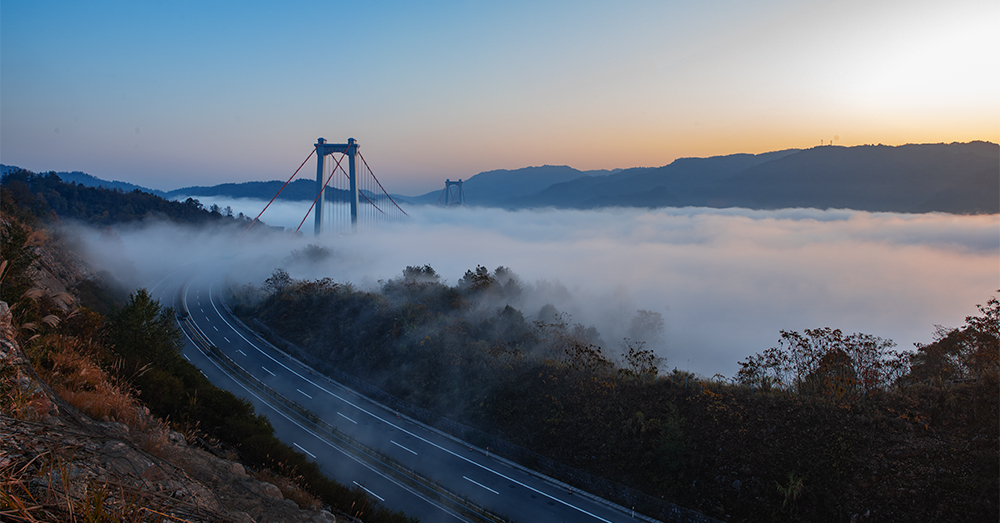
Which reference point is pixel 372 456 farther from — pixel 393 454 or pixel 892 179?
pixel 892 179

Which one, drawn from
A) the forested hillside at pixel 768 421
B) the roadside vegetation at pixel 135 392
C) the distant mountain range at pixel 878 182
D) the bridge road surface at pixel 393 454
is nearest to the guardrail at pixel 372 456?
the bridge road surface at pixel 393 454

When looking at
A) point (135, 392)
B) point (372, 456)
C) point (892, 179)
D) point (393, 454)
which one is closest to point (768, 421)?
point (393, 454)

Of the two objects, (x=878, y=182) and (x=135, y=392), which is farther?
(x=878, y=182)

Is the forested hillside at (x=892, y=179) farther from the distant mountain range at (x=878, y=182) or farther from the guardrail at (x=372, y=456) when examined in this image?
the guardrail at (x=372, y=456)

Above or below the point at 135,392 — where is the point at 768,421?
below

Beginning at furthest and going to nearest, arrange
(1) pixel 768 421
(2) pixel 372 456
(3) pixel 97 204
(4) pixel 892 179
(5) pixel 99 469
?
(4) pixel 892 179 < (3) pixel 97 204 < (2) pixel 372 456 < (1) pixel 768 421 < (5) pixel 99 469

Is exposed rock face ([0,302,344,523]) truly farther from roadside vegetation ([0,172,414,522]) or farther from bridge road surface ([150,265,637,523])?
bridge road surface ([150,265,637,523])

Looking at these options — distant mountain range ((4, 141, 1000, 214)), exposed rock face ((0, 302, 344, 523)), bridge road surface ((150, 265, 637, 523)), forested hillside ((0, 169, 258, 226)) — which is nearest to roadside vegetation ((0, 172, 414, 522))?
exposed rock face ((0, 302, 344, 523))

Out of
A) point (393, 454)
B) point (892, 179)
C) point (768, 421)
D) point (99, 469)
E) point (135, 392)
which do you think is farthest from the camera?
point (892, 179)

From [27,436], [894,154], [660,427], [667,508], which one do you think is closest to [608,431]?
[660,427]
